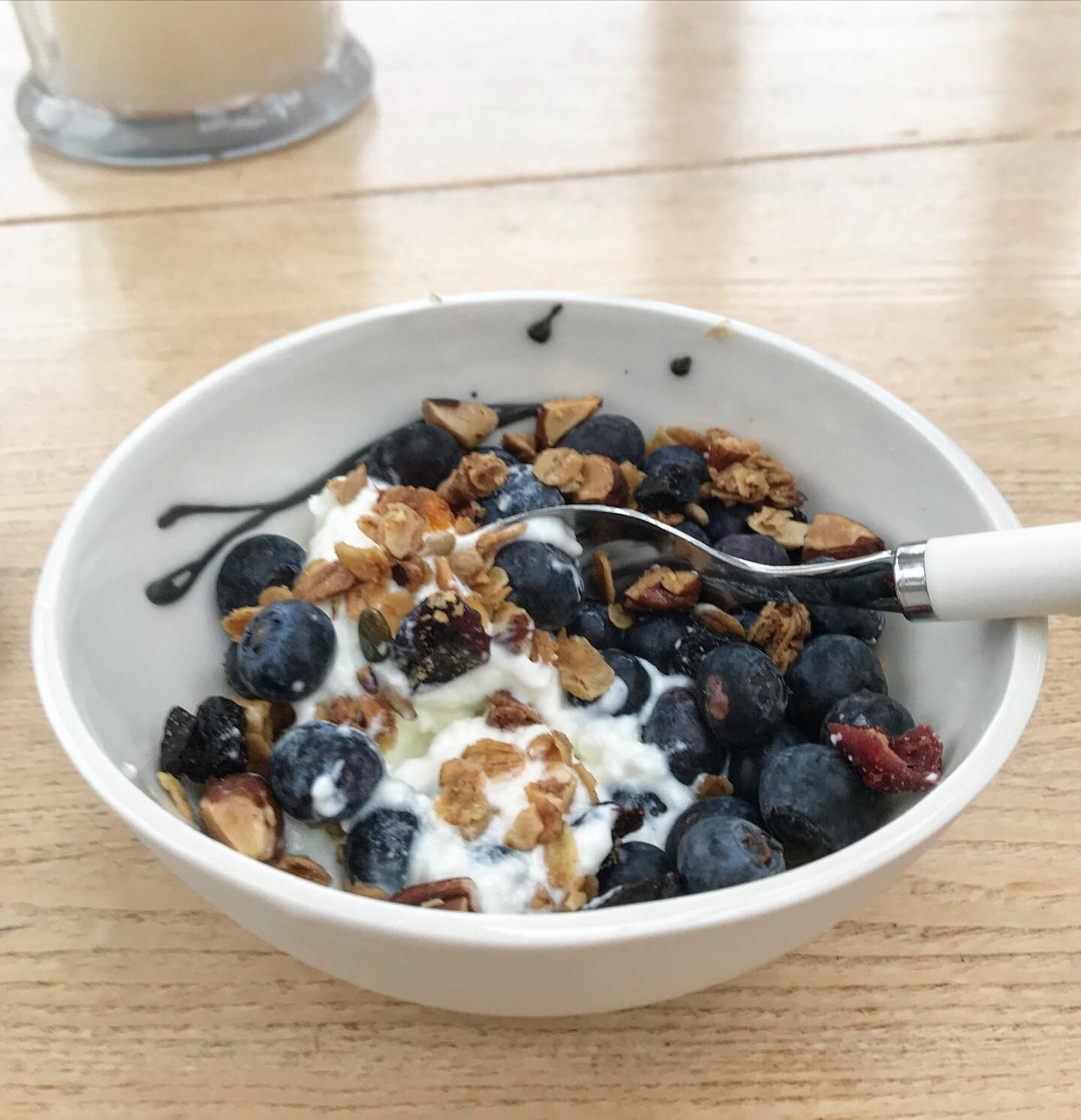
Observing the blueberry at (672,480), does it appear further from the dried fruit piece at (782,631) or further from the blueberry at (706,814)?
the blueberry at (706,814)

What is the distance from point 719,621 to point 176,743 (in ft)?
1.10

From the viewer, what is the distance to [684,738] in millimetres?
667

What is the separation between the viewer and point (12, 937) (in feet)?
2.10

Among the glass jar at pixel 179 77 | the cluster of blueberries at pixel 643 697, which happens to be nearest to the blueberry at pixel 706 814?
the cluster of blueberries at pixel 643 697

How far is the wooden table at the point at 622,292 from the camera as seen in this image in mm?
579

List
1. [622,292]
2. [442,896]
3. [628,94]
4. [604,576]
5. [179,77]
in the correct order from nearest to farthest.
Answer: [442,896] < [604,576] < [622,292] < [179,77] < [628,94]

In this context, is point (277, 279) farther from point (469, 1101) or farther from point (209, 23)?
point (469, 1101)

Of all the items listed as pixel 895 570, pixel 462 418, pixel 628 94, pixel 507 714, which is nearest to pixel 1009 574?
pixel 895 570

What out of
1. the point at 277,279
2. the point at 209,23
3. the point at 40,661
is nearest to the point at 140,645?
the point at 40,661

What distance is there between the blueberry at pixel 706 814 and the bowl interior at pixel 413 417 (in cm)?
8

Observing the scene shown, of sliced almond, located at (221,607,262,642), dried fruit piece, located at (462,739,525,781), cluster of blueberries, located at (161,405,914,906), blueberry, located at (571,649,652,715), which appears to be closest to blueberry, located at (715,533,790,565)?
cluster of blueberries, located at (161,405,914,906)

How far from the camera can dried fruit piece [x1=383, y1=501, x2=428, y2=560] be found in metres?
0.70

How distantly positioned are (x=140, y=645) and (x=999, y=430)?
27.8 inches

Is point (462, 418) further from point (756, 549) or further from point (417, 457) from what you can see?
point (756, 549)
